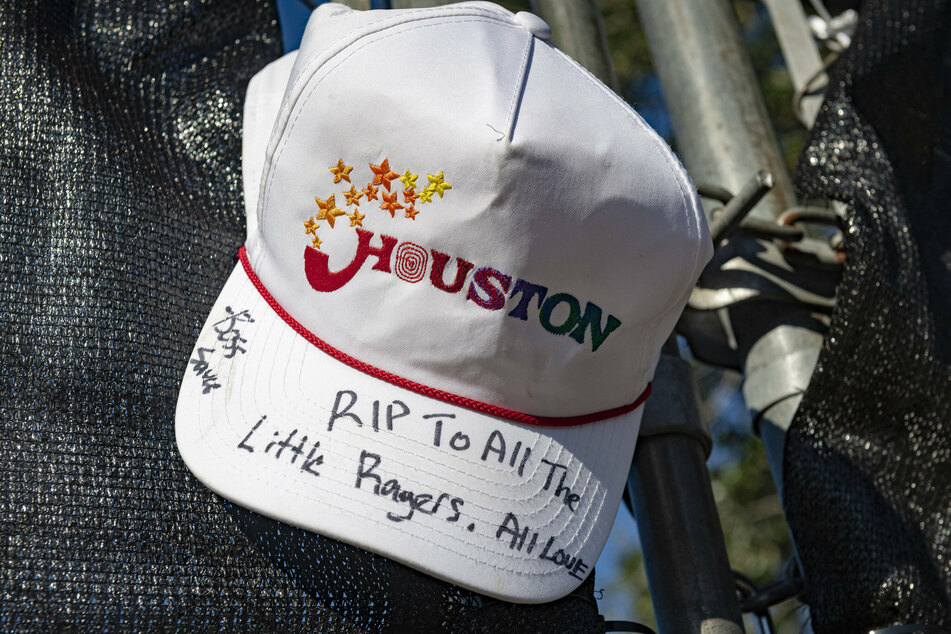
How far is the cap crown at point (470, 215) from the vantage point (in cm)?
86

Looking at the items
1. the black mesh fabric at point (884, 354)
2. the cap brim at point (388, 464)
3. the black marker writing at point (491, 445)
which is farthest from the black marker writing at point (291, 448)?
the black mesh fabric at point (884, 354)

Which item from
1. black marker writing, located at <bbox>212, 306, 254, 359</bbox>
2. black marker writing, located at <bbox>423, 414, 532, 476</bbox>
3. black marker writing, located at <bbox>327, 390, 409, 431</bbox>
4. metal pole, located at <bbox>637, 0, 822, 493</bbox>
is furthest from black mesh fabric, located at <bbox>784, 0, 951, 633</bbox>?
black marker writing, located at <bbox>212, 306, 254, 359</bbox>

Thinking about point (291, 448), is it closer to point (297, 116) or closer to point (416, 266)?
point (416, 266)

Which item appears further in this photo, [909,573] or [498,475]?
[909,573]

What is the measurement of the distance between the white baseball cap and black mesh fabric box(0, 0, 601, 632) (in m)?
0.06

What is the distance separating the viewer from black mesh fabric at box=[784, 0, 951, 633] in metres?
1.09

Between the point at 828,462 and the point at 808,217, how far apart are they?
0.33 metres

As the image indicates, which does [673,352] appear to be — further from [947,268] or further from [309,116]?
[309,116]

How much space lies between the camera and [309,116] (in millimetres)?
899

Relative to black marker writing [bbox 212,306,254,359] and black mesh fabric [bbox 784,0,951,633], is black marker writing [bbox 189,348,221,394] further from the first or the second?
black mesh fabric [bbox 784,0,951,633]

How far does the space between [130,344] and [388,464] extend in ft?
0.94

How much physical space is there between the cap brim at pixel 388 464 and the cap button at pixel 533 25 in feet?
1.22

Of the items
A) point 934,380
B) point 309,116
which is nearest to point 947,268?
point 934,380

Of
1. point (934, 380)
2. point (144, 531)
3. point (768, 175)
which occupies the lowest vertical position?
point (934, 380)
